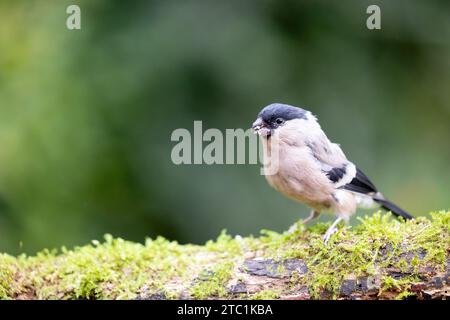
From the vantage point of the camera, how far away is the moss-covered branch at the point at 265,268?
3.84m

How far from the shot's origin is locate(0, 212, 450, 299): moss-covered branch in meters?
3.84

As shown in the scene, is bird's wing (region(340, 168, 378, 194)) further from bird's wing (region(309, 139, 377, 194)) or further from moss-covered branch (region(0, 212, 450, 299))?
moss-covered branch (region(0, 212, 450, 299))

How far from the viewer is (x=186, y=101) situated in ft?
21.1

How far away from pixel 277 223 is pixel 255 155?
776 millimetres

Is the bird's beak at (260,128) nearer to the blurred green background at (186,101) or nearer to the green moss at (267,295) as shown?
the green moss at (267,295)

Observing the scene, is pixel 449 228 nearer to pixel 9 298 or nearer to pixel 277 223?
pixel 277 223

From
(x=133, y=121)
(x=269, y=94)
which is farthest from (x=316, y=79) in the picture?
(x=133, y=121)

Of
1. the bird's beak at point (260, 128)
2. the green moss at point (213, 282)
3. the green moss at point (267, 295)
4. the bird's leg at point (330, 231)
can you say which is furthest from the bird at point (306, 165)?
the green moss at point (267, 295)

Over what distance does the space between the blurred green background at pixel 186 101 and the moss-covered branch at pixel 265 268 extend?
5.46 feet

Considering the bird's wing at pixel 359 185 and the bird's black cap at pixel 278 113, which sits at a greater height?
the bird's black cap at pixel 278 113

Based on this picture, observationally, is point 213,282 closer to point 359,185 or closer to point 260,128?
point 260,128

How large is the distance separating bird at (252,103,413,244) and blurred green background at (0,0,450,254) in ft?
4.48

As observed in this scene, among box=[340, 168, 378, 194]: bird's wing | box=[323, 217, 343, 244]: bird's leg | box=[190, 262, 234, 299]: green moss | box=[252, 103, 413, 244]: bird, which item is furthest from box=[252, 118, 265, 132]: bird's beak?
box=[190, 262, 234, 299]: green moss

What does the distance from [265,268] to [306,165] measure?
0.98 meters
